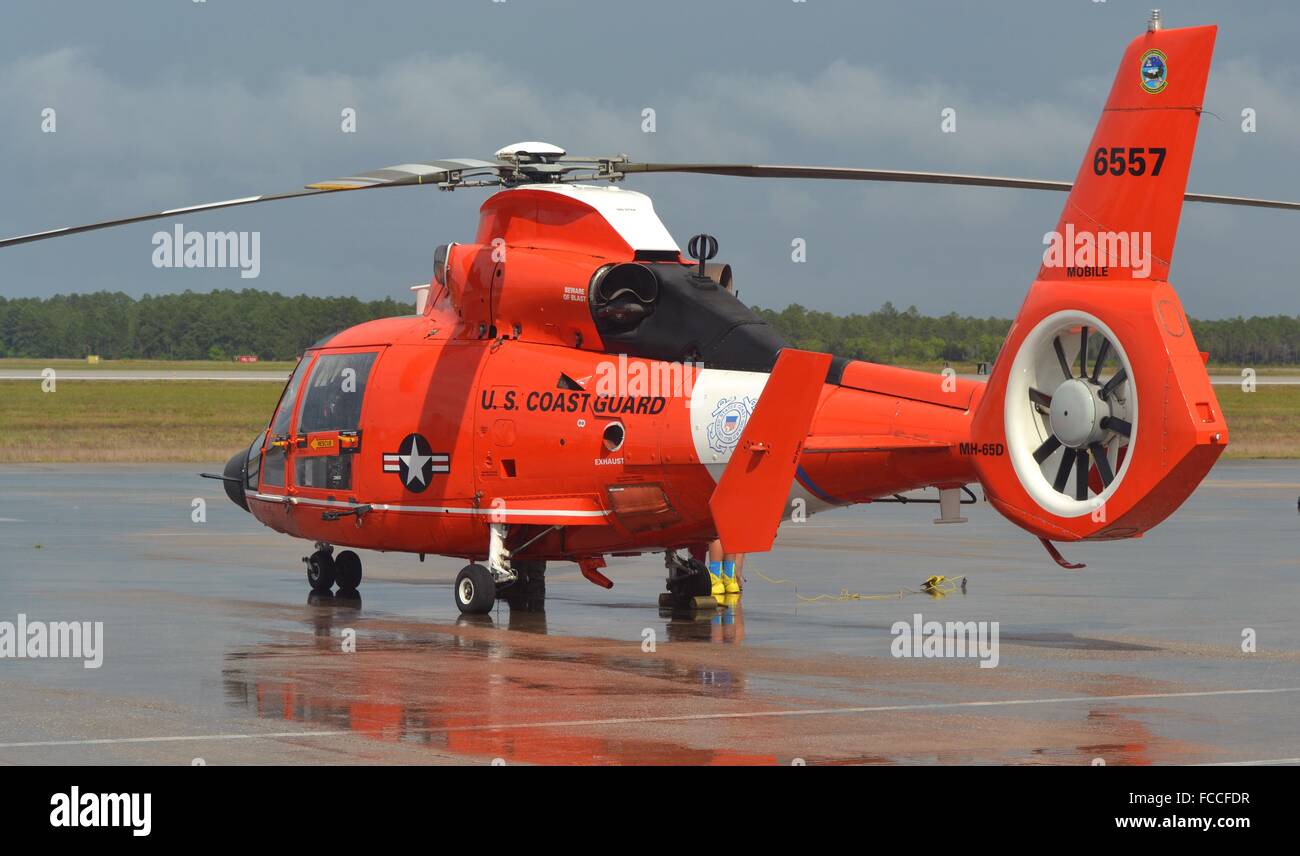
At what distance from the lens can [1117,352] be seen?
15586 mm

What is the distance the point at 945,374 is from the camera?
17.9m

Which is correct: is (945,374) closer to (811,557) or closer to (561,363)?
(561,363)

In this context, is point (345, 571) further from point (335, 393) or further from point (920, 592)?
point (920, 592)

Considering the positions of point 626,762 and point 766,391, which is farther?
point 766,391

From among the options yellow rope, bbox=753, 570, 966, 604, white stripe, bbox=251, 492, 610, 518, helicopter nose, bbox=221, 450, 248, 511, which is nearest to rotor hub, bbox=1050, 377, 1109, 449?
white stripe, bbox=251, 492, 610, 518

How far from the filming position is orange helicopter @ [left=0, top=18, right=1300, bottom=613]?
15688 millimetres

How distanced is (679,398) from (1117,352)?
16.9 feet

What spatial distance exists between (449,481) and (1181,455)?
881 cm

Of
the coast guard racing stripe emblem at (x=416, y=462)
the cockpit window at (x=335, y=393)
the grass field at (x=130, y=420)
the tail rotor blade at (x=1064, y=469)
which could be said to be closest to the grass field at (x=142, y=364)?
the grass field at (x=130, y=420)

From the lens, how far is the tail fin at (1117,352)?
15.2 m

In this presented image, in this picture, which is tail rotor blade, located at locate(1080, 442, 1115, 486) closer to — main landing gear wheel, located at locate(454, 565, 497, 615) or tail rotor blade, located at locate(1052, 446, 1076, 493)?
tail rotor blade, located at locate(1052, 446, 1076, 493)

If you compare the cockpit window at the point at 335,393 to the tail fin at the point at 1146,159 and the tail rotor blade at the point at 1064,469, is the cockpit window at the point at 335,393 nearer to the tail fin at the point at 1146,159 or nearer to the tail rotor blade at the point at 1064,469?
the tail rotor blade at the point at 1064,469
